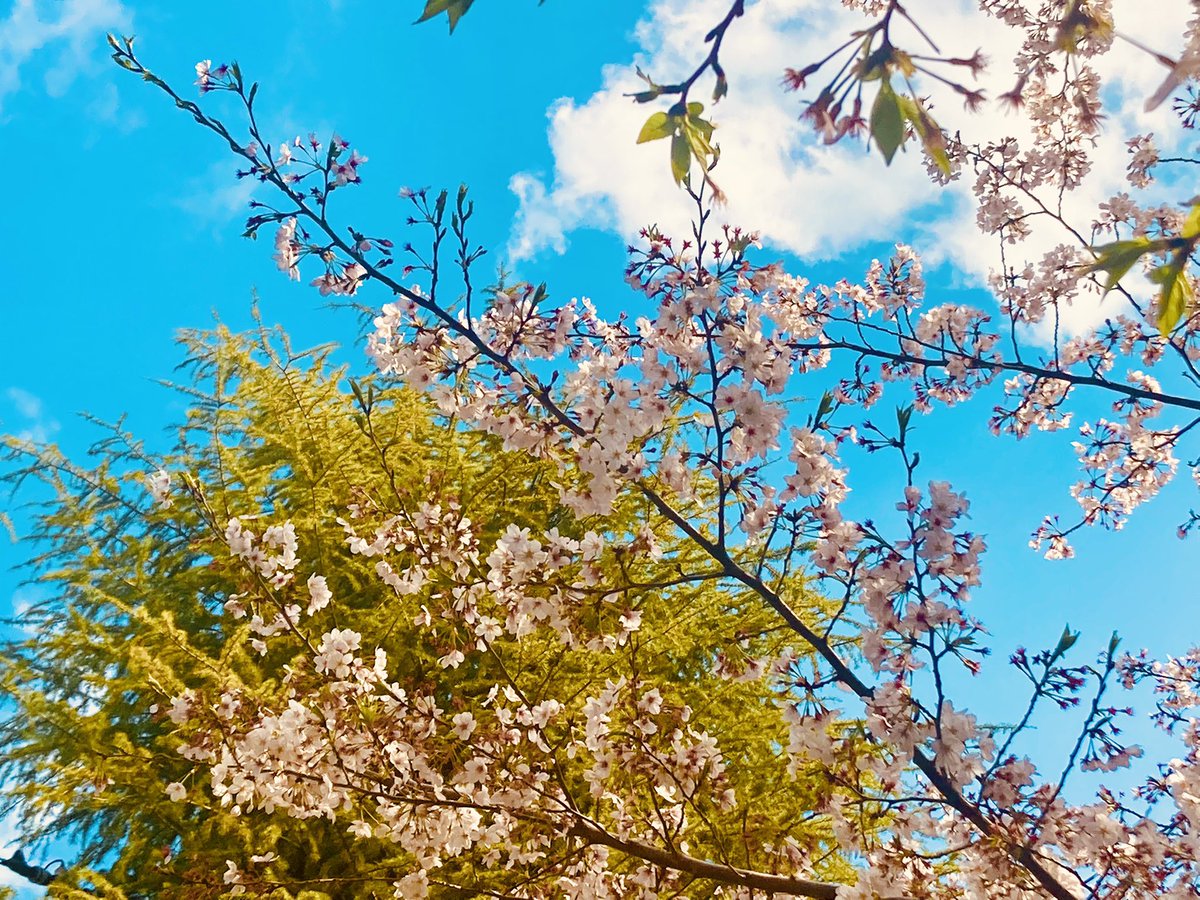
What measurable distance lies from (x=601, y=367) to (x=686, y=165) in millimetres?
1520

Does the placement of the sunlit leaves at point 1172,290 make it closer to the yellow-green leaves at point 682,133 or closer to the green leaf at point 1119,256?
the green leaf at point 1119,256

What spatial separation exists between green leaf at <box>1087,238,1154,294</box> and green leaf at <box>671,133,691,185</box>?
38 cm

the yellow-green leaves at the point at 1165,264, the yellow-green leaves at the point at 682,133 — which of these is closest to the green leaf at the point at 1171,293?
the yellow-green leaves at the point at 1165,264

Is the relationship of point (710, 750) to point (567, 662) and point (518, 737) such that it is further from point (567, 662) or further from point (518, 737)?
point (567, 662)

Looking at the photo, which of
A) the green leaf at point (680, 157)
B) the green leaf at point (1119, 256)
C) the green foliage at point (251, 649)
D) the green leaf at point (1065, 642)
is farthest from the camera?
the green foliage at point (251, 649)

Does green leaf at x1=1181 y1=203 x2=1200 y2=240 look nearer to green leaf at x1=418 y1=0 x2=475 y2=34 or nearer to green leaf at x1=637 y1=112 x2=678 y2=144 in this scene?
green leaf at x1=637 y1=112 x2=678 y2=144

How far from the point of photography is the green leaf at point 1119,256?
659 mm

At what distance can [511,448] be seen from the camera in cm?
227

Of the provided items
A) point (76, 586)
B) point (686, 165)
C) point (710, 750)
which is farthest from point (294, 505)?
point (686, 165)

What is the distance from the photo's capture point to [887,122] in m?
0.72

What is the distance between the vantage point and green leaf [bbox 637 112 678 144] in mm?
844

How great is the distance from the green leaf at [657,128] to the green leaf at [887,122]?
8.1 inches

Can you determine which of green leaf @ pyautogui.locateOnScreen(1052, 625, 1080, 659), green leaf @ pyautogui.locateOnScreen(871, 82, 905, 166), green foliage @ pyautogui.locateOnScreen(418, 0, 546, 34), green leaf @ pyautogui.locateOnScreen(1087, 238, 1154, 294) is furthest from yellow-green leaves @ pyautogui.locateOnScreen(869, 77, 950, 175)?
green leaf @ pyautogui.locateOnScreen(1052, 625, 1080, 659)

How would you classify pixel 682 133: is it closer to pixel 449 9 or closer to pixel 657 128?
pixel 657 128
